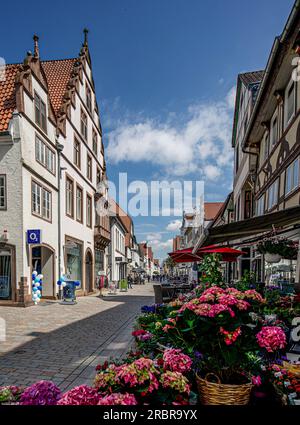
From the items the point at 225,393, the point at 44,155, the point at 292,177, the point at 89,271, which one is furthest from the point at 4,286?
the point at 225,393

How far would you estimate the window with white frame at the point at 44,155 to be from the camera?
14.8 meters

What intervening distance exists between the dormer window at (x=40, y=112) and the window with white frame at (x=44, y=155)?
3.01 feet

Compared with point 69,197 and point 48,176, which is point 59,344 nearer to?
point 48,176

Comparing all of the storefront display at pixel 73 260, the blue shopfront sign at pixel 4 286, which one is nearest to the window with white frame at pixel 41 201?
the storefront display at pixel 73 260

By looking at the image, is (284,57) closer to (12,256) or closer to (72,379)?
(72,379)

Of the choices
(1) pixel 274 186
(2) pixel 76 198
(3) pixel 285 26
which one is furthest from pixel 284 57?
(2) pixel 76 198

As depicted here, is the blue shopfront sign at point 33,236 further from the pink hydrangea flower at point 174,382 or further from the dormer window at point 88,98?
the dormer window at point 88,98

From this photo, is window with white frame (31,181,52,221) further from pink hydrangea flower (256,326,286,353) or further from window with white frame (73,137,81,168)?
pink hydrangea flower (256,326,286,353)

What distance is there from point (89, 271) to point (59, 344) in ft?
53.7

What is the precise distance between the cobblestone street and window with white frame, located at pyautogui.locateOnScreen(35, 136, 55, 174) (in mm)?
7647

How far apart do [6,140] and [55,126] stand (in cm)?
445

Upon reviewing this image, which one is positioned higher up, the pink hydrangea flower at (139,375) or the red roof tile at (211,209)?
the red roof tile at (211,209)

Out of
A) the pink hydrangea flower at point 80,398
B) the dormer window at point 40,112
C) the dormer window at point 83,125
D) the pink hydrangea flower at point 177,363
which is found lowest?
the pink hydrangea flower at point 177,363

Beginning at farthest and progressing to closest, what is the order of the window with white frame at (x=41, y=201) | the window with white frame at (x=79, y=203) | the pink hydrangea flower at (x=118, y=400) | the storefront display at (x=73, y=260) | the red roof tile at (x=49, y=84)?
the window with white frame at (x=79, y=203) < the storefront display at (x=73, y=260) < the window with white frame at (x=41, y=201) < the red roof tile at (x=49, y=84) < the pink hydrangea flower at (x=118, y=400)
